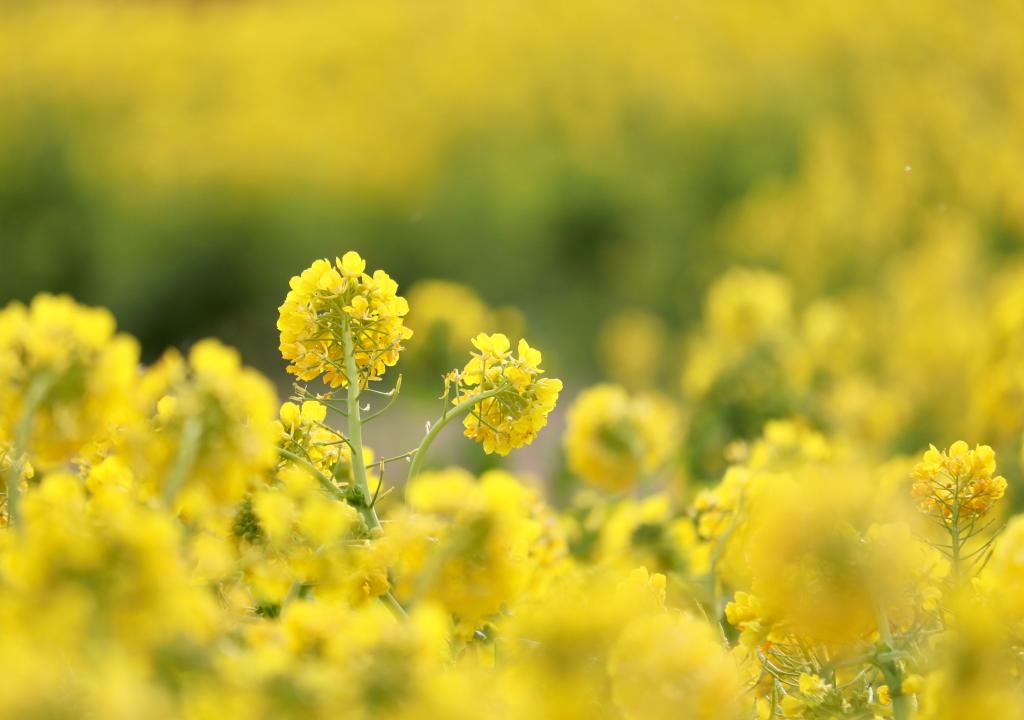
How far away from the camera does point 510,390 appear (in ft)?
3.06

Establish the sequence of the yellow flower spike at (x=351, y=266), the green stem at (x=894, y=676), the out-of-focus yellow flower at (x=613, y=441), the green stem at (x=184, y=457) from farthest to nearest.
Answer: the out-of-focus yellow flower at (x=613, y=441) → the yellow flower spike at (x=351, y=266) → the green stem at (x=894, y=676) → the green stem at (x=184, y=457)

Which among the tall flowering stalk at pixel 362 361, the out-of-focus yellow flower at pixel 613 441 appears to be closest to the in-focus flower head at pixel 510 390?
the tall flowering stalk at pixel 362 361

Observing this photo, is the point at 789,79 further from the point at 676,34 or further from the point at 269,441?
the point at 269,441

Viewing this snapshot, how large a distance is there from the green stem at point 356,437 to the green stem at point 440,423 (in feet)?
0.12

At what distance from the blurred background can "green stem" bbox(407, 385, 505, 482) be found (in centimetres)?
379

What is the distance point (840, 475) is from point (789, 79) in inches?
291

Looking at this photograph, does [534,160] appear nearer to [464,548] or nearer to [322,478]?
[322,478]

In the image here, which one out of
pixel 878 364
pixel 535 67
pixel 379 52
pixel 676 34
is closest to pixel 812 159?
pixel 676 34

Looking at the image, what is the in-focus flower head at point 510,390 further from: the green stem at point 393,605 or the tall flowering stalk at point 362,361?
the green stem at point 393,605

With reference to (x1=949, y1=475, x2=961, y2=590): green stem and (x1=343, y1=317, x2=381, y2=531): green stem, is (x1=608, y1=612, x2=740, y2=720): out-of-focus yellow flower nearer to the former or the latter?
(x1=343, y1=317, x2=381, y2=531): green stem

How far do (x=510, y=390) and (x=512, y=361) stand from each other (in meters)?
0.03

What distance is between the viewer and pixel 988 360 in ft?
7.16

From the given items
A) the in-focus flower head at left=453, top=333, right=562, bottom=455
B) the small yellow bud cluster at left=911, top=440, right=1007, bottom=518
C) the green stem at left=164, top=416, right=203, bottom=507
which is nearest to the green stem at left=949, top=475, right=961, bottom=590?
the small yellow bud cluster at left=911, top=440, right=1007, bottom=518

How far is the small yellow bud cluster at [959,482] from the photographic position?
39.7 inches
